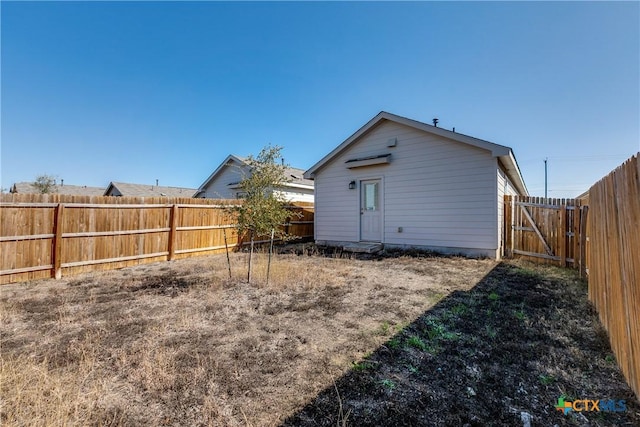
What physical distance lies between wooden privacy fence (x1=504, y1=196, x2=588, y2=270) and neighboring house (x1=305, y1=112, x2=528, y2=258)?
478 mm

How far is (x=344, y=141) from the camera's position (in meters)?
10.5

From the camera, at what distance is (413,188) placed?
9.21 m

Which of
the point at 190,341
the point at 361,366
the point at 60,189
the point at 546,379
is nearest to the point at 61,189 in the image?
the point at 60,189

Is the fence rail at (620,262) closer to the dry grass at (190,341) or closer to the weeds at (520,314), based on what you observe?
the weeds at (520,314)

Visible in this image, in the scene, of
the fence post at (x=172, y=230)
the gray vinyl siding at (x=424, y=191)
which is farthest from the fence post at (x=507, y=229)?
the fence post at (x=172, y=230)

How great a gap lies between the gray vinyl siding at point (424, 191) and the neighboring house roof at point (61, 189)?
19293 mm

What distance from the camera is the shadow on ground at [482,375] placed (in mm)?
1906

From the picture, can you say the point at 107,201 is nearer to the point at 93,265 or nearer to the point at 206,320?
the point at 93,265

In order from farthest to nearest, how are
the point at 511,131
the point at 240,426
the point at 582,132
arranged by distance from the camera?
the point at 511,131 → the point at 582,132 → the point at 240,426

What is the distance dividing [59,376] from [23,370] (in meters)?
0.43

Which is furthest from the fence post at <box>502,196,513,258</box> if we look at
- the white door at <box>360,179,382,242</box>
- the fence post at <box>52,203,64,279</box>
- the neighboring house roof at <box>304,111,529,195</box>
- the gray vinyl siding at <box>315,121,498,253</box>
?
the fence post at <box>52,203,64,279</box>

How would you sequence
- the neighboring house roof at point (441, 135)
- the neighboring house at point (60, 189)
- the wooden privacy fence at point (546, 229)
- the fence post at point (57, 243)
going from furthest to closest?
the neighboring house at point (60, 189) → the neighboring house roof at point (441, 135) → the wooden privacy fence at point (546, 229) → the fence post at point (57, 243)

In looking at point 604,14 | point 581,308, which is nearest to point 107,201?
point 581,308

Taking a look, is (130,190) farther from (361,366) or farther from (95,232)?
(361,366)
